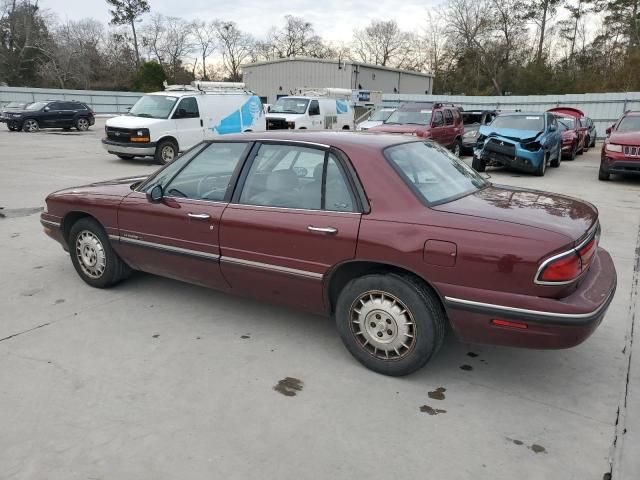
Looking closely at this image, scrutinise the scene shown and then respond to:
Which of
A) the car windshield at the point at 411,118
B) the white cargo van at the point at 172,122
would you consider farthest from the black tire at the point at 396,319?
the car windshield at the point at 411,118

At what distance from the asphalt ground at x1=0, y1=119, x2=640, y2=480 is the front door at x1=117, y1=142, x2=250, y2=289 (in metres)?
0.46

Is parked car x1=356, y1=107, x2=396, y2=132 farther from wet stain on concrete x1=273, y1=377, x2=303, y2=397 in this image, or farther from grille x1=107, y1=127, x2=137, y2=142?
wet stain on concrete x1=273, y1=377, x2=303, y2=397

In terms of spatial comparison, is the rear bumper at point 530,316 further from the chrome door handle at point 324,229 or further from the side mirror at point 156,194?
the side mirror at point 156,194

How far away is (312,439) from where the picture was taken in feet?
8.89

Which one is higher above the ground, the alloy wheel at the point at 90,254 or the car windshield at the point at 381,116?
the car windshield at the point at 381,116

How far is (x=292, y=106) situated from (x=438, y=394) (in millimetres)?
17260

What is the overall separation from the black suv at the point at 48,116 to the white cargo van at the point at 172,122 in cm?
1212

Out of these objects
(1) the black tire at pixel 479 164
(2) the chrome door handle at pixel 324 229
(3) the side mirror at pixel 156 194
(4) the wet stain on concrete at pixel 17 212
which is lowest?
(4) the wet stain on concrete at pixel 17 212

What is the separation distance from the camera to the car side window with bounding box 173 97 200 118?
14.2 m

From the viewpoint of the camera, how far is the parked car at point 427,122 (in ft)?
47.9

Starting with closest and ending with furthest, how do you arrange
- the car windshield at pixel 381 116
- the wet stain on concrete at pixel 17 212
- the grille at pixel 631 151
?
1. the wet stain on concrete at pixel 17 212
2. the grille at pixel 631 151
3. the car windshield at pixel 381 116

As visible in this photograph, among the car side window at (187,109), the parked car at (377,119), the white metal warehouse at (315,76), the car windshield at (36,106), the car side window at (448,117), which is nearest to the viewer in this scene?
the car side window at (187,109)

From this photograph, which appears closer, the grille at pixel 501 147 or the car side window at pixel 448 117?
the grille at pixel 501 147

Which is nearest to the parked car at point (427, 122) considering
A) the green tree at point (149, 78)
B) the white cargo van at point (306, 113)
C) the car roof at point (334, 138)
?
the white cargo van at point (306, 113)
